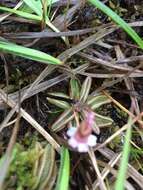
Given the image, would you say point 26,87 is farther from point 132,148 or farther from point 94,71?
point 132,148

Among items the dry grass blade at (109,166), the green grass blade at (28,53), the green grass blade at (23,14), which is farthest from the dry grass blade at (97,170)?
the green grass blade at (23,14)

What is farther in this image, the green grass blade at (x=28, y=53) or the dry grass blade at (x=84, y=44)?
the dry grass blade at (x=84, y=44)

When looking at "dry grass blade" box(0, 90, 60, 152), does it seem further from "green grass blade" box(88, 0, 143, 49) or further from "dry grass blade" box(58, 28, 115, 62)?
"green grass blade" box(88, 0, 143, 49)

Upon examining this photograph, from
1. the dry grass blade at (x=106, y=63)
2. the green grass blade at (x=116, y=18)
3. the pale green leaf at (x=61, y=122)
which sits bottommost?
the pale green leaf at (x=61, y=122)

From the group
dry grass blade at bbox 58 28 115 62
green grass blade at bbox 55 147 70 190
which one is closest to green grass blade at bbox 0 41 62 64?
dry grass blade at bbox 58 28 115 62

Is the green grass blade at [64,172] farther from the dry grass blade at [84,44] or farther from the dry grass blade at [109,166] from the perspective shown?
the dry grass blade at [84,44]

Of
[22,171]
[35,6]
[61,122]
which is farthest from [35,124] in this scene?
[35,6]

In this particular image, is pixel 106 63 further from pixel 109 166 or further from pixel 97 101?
pixel 109 166
